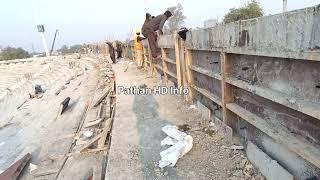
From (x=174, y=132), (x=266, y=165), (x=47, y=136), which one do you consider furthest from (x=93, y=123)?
(x=266, y=165)

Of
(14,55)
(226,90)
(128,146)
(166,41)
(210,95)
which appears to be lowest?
(14,55)

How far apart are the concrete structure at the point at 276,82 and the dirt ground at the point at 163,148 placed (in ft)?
1.18

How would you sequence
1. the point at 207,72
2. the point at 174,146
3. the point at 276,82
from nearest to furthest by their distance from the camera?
the point at 276,82 < the point at 174,146 < the point at 207,72

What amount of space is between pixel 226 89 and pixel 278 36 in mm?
1559

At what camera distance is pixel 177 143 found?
408 cm

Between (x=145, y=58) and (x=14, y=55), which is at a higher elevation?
(x=145, y=58)

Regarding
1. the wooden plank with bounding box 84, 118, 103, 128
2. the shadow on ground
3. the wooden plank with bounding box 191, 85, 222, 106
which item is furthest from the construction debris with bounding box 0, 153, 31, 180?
the wooden plank with bounding box 191, 85, 222, 106

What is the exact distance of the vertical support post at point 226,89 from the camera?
3887 millimetres

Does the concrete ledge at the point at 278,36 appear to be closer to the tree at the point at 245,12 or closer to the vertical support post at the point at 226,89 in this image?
the vertical support post at the point at 226,89

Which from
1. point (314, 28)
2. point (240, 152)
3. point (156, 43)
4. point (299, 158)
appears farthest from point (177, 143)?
point (156, 43)

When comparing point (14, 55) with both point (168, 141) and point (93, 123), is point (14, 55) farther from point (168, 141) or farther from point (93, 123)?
point (168, 141)

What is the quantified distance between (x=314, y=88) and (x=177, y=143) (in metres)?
2.17

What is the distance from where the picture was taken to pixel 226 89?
405 centimetres

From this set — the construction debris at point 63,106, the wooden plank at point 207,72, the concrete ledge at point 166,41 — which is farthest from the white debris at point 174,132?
the construction debris at point 63,106
